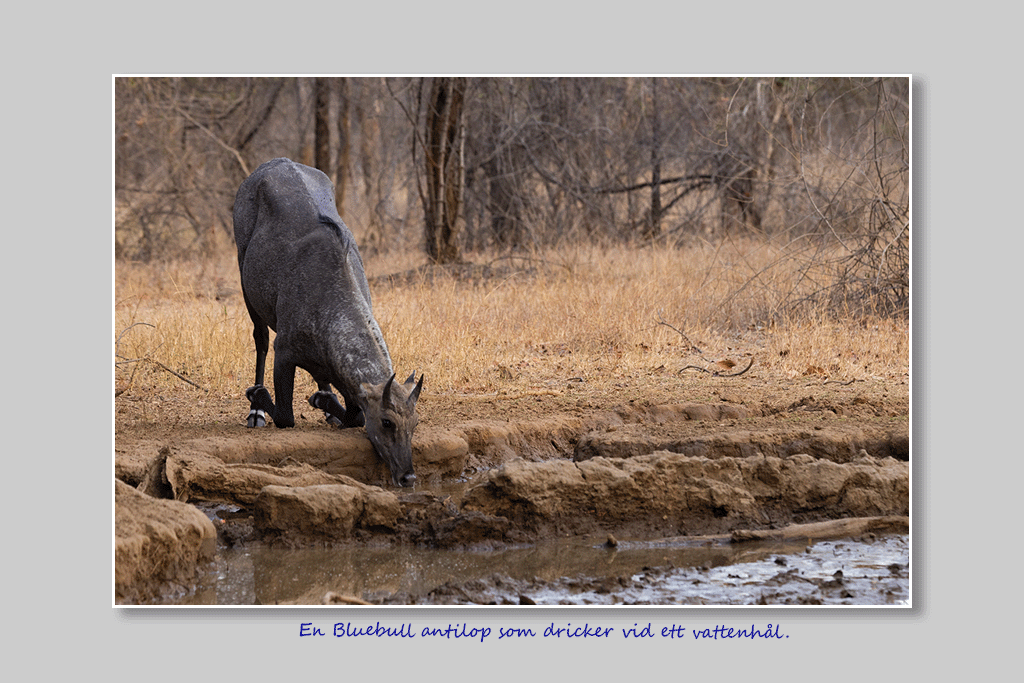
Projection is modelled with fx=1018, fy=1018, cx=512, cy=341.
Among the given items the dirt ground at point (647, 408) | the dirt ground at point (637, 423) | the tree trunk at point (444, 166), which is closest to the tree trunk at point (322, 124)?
the tree trunk at point (444, 166)

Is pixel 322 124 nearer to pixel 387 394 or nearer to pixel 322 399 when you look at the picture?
pixel 322 399

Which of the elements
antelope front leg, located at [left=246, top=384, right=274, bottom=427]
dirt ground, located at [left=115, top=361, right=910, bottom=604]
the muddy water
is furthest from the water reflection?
antelope front leg, located at [left=246, top=384, right=274, bottom=427]

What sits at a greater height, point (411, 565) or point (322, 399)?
point (322, 399)

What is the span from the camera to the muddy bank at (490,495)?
14.6 ft

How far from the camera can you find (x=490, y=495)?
4.61 m

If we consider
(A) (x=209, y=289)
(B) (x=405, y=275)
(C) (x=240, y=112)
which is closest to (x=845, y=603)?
(B) (x=405, y=275)

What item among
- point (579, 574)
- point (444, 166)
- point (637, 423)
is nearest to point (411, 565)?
point (579, 574)

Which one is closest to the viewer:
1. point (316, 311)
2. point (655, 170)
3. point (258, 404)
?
point (316, 311)

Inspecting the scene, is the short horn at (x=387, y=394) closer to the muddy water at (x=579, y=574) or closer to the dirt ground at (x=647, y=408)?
the dirt ground at (x=647, y=408)

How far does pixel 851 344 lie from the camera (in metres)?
8.23

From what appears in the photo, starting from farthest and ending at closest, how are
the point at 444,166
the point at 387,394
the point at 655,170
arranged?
1. the point at 655,170
2. the point at 444,166
3. the point at 387,394

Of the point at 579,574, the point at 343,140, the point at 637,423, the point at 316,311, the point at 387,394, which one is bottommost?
the point at 579,574

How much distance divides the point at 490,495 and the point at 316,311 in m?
1.67

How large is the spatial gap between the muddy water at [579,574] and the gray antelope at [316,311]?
0.91 m
